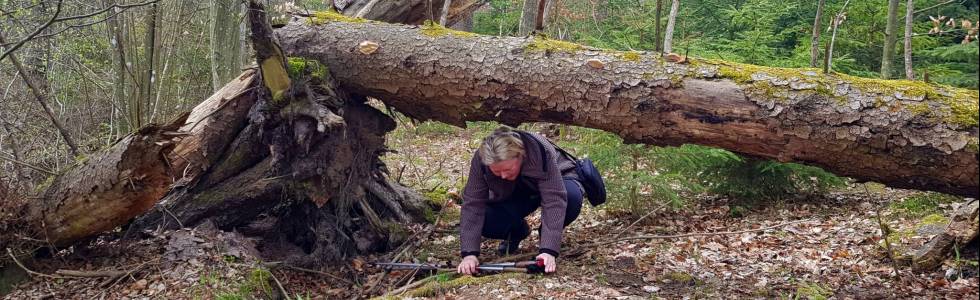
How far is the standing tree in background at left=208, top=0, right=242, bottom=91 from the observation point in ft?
33.5

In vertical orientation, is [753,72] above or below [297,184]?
above

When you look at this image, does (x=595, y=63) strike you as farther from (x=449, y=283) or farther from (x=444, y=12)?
(x=444, y=12)

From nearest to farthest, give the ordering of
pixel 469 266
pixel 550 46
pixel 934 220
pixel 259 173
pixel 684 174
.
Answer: pixel 469 266 < pixel 550 46 < pixel 934 220 < pixel 259 173 < pixel 684 174

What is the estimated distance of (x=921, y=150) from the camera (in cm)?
333

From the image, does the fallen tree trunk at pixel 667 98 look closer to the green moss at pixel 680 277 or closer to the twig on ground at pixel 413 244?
the green moss at pixel 680 277

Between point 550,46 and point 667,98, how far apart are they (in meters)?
0.91

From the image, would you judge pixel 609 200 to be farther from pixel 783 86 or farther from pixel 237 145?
pixel 237 145

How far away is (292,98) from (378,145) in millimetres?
922

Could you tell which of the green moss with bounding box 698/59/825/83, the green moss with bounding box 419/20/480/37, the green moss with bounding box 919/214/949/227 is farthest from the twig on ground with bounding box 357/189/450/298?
the green moss with bounding box 919/214/949/227

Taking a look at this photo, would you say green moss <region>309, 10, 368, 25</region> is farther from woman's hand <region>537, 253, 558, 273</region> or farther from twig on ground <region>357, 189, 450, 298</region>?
woman's hand <region>537, 253, 558, 273</region>

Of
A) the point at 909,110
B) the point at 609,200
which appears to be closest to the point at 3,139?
the point at 609,200

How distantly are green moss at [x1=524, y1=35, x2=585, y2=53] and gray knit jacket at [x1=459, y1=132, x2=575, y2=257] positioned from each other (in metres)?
0.59

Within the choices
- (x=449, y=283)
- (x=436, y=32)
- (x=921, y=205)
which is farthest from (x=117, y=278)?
(x=921, y=205)

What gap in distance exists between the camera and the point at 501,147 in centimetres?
398
